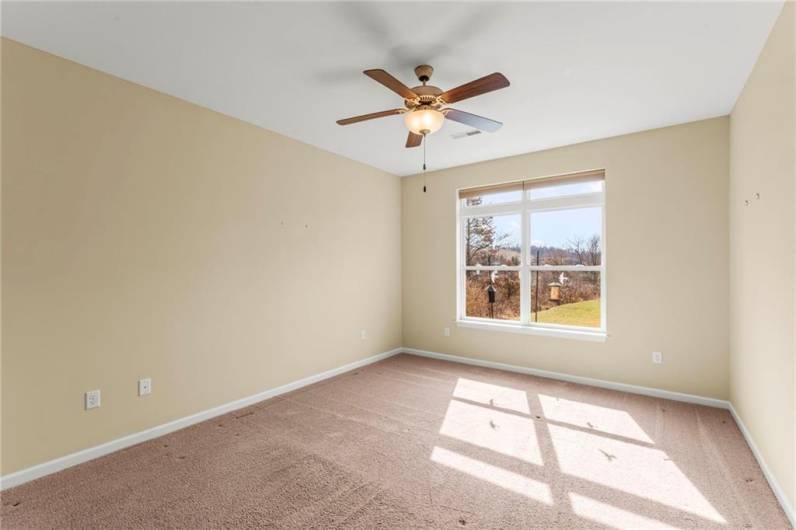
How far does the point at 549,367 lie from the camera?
4.39 metres

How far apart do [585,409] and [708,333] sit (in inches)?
53.9

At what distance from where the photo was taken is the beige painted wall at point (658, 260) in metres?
3.47

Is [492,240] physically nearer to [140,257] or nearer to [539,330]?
[539,330]

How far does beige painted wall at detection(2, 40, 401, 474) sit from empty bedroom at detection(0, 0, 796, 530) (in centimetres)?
2

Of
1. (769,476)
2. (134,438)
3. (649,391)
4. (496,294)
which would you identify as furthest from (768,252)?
(134,438)

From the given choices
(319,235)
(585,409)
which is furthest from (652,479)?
(319,235)

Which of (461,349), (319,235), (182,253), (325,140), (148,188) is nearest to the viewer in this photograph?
(148,188)

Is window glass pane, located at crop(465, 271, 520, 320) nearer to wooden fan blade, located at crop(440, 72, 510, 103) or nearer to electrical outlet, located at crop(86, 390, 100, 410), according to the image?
wooden fan blade, located at crop(440, 72, 510, 103)

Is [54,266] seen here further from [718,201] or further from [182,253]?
[718,201]

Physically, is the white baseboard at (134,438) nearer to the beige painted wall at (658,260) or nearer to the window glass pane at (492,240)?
the window glass pane at (492,240)

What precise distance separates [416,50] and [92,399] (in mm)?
3182

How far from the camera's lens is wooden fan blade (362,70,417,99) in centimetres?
203

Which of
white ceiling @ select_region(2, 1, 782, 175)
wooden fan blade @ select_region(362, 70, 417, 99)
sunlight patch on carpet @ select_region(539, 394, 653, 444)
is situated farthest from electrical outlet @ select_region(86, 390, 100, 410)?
sunlight patch on carpet @ select_region(539, 394, 653, 444)

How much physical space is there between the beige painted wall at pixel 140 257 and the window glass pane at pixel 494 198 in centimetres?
196
